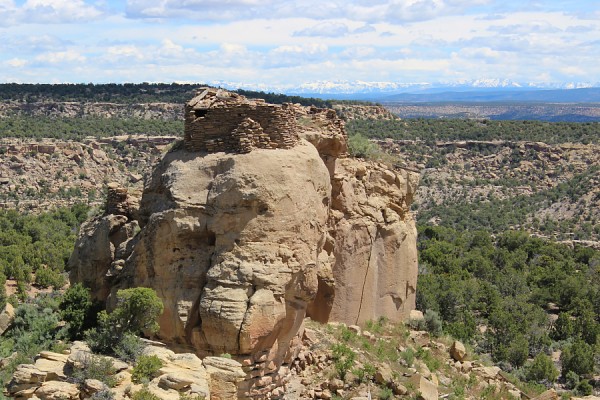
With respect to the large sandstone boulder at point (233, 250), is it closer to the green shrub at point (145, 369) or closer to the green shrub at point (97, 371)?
the green shrub at point (145, 369)

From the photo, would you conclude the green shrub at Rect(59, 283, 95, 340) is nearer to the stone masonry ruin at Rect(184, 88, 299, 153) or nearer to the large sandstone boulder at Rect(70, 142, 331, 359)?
the large sandstone boulder at Rect(70, 142, 331, 359)

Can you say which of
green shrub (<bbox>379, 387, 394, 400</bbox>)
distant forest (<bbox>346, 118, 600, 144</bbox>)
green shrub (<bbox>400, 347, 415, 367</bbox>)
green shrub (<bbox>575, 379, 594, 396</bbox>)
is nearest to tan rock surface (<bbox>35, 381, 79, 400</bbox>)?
green shrub (<bbox>379, 387, 394, 400</bbox>)

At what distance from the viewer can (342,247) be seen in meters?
19.9

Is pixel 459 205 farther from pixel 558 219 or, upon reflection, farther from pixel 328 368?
pixel 328 368

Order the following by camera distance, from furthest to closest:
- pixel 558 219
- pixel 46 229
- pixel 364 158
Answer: pixel 558 219 → pixel 46 229 → pixel 364 158

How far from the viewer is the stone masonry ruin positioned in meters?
16.0

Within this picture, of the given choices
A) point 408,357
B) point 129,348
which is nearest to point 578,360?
point 408,357

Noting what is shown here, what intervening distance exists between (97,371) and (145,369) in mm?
821

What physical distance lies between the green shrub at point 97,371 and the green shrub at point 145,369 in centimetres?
35

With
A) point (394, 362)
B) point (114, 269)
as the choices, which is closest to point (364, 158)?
point (394, 362)

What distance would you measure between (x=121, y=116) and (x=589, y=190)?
196 ft

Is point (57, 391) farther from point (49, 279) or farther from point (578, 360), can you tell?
point (49, 279)

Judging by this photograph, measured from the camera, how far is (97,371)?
12664 mm

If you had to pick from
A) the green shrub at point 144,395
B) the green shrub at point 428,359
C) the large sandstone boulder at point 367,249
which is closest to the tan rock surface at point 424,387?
the green shrub at point 428,359
